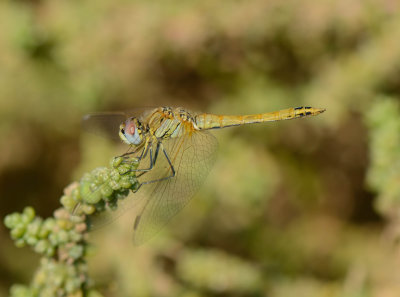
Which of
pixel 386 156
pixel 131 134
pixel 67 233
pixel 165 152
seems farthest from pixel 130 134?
pixel 386 156

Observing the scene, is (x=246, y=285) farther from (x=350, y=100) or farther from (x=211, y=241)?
(x=350, y=100)

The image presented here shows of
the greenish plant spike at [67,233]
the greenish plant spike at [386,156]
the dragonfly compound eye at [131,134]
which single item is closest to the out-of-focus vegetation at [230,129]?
the greenish plant spike at [386,156]

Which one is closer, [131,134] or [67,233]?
[67,233]

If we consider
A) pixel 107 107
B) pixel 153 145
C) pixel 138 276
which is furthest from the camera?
pixel 107 107

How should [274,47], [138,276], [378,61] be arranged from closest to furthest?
[138,276]
[378,61]
[274,47]

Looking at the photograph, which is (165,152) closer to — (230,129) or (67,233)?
(67,233)

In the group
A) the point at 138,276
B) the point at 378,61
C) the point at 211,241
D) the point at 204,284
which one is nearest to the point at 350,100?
the point at 378,61

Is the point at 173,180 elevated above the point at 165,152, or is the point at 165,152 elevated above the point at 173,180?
the point at 165,152

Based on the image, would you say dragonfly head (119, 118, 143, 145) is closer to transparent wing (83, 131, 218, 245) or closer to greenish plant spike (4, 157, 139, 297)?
transparent wing (83, 131, 218, 245)
